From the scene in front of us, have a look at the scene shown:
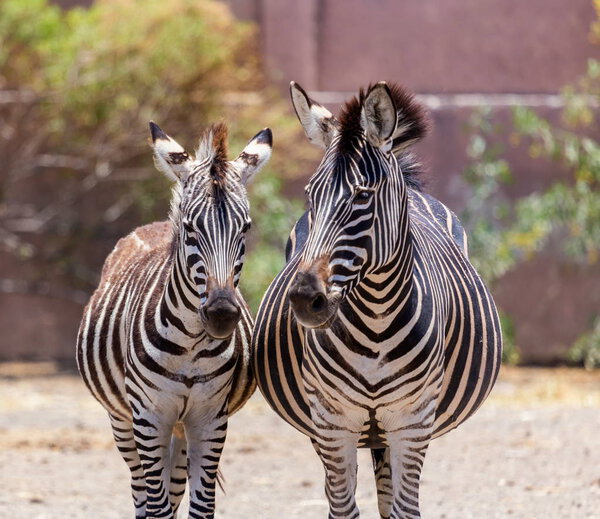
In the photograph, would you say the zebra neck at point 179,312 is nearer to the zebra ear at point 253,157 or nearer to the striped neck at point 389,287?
the zebra ear at point 253,157

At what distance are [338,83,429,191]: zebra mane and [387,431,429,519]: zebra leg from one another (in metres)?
1.16

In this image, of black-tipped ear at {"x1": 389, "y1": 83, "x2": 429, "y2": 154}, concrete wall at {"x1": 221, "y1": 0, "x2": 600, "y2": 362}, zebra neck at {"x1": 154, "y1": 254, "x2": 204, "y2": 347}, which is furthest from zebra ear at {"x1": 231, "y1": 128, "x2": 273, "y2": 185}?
concrete wall at {"x1": 221, "y1": 0, "x2": 600, "y2": 362}

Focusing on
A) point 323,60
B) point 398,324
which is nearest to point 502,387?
point 323,60

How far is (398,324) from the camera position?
4.69 meters

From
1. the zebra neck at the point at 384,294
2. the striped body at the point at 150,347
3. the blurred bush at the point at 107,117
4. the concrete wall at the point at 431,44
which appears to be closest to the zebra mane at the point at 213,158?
the striped body at the point at 150,347

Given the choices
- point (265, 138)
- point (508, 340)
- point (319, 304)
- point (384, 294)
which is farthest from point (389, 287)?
point (508, 340)

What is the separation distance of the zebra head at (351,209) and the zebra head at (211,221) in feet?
1.74

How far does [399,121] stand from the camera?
482 centimetres

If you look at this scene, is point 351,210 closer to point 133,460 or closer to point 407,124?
point 407,124

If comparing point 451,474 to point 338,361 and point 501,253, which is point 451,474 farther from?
point 501,253

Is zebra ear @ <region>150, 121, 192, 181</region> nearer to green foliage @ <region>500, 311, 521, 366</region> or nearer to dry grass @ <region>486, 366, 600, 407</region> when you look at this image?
dry grass @ <region>486, 366, 600, 407</region>

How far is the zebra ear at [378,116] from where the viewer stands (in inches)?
176

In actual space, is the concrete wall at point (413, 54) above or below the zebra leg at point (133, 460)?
above

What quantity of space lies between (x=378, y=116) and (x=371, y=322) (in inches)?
31.5
